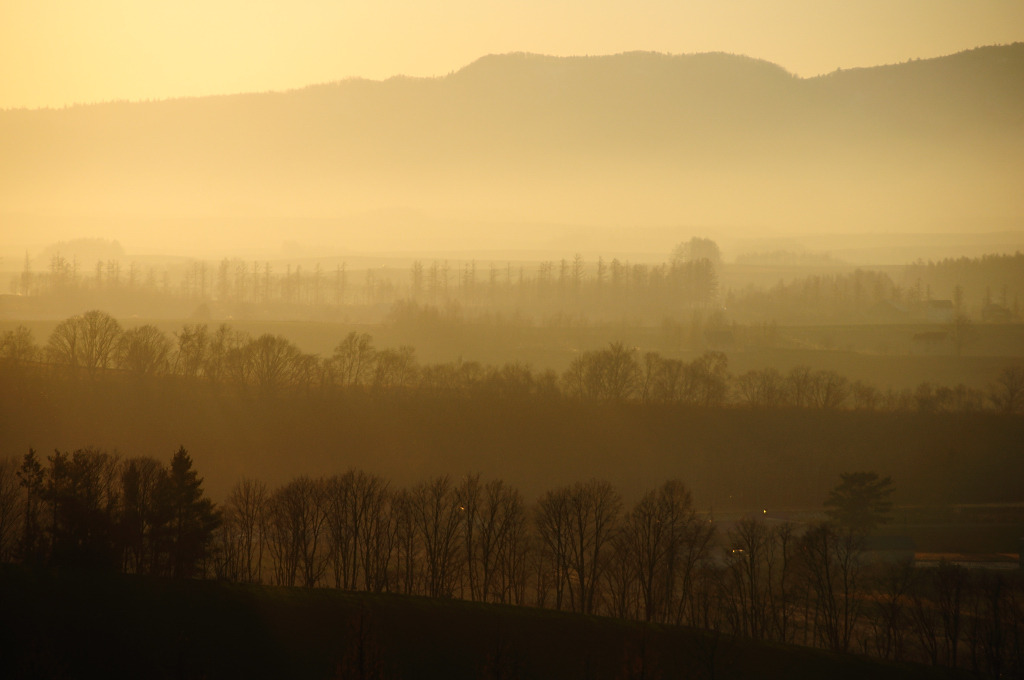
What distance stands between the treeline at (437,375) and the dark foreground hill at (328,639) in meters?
22.5

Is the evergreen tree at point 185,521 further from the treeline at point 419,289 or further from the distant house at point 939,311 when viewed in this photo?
the distant house at point 939,311

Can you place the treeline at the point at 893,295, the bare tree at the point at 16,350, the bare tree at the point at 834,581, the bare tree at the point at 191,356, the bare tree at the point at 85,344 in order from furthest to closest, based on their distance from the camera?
the treeline at the point at 893,295, the bare tree at the point at 191,356, the bare tree at the point at 85,344, the bare tree at the point at 16,350, the bare tree at the point at 834,581

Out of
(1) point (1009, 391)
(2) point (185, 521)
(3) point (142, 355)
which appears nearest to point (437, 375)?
(3) point (142, 355)

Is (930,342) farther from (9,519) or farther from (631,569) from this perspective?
(9,519)

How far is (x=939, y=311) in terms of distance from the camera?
62.7m

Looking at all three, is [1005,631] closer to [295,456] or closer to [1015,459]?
[1015,459]

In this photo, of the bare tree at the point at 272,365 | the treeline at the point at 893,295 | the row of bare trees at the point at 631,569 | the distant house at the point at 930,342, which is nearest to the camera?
the row of bare trees at the point at 631,569

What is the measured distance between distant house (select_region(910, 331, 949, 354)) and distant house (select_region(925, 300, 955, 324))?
4.48 metres

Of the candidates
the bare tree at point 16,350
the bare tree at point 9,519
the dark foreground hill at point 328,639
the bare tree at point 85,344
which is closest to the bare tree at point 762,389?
the dark foreground hill at point 328,639

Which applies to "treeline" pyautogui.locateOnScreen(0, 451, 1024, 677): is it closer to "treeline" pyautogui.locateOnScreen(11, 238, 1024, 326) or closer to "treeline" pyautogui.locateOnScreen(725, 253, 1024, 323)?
"treeline" pyautogui.locateOnScreen(11, 238, 1024, 326)

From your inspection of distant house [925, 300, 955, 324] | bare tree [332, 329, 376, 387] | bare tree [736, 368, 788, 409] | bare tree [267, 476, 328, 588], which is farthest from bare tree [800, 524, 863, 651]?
distant house [925, 300, 955, 324]

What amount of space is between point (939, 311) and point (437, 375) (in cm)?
4099

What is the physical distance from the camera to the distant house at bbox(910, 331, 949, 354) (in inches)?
2126

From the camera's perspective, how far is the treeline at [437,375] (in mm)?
42781
